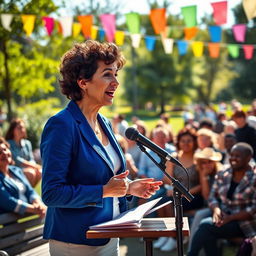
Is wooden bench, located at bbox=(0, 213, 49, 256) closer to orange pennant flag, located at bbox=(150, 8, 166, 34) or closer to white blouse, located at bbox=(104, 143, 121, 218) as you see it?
white blouse, located at bbox=(104, 143, 121, 218)

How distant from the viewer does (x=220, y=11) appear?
31.2 feet

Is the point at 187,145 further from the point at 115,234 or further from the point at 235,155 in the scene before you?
the point at 115,234

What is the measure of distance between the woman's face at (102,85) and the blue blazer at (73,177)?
116 mm

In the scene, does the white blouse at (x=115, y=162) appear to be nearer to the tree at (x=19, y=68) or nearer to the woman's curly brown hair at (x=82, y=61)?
the woman's curly brown hair at (x=82, y=61)

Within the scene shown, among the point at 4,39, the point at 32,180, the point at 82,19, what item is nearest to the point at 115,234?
the point at 32,180

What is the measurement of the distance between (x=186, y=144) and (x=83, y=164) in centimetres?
467

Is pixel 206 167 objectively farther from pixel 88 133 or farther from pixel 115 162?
pixel 88 133

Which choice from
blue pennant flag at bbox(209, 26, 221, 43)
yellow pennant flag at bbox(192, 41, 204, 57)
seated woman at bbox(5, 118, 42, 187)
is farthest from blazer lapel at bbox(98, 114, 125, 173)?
yellow pennant flag at bbox(192, 41, 204, 57)

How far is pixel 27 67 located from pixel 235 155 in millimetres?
10923

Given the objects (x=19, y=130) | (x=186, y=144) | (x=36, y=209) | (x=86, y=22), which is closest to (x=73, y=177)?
(x=36, y=209)

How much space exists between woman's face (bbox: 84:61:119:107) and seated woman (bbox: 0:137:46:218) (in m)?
2.52

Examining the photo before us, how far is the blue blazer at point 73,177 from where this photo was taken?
2.41 meters

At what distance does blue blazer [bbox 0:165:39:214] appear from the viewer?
4820 millimetres

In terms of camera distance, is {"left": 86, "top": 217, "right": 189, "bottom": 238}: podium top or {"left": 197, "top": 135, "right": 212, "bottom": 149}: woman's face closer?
{"left": 86, "top": 217, "right": 189, "bottom": 238}: podium top
